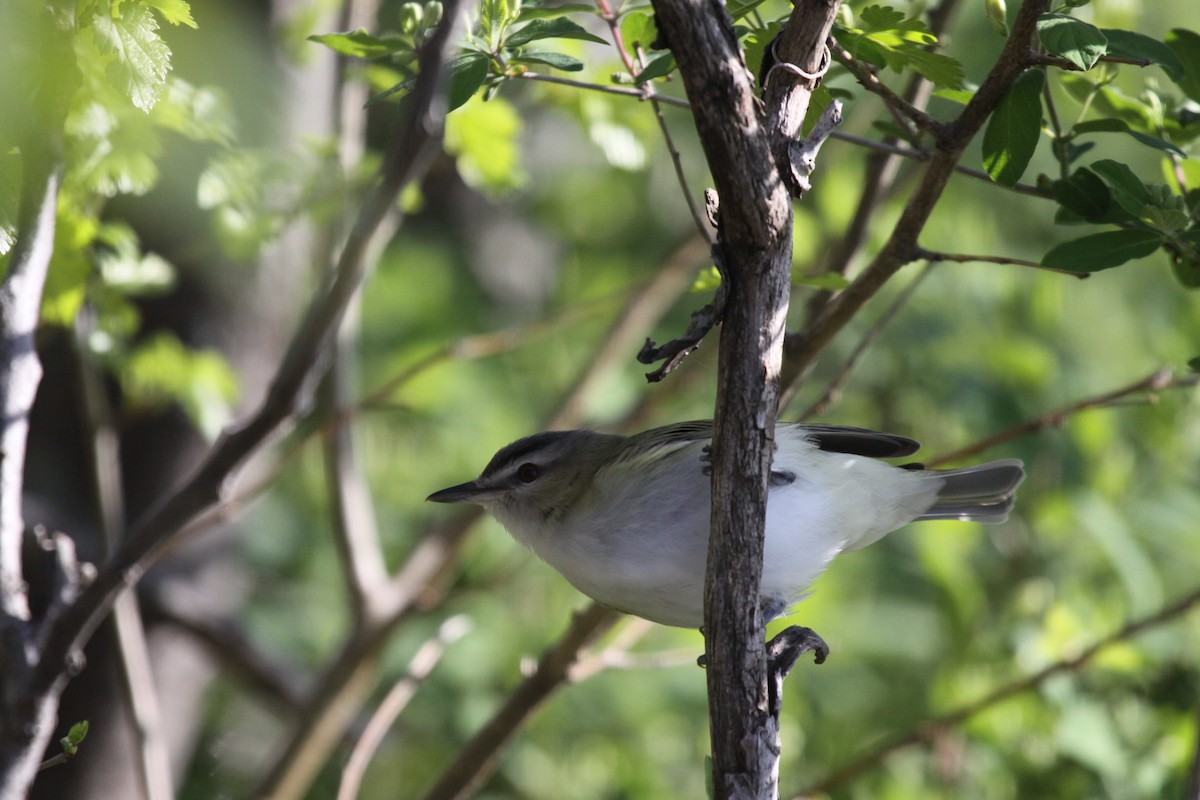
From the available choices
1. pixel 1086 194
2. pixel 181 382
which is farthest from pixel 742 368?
pixel 181 382

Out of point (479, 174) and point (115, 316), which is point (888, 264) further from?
point (115, 316)

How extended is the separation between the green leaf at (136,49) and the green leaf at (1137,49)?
152 cm

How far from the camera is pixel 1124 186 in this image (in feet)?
6.33

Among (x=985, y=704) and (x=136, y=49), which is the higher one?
(x=136, y=49)

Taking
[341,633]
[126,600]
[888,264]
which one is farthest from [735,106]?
[341,633]

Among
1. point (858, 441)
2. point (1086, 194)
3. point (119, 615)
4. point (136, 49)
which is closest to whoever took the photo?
point (136, 49)

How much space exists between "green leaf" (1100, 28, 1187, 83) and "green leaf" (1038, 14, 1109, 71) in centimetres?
17

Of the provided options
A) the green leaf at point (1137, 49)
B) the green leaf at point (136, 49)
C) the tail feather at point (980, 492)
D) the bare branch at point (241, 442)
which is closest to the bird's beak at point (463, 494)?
the bare branch at point (241, 442)

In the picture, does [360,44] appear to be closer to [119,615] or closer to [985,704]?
[119,615]

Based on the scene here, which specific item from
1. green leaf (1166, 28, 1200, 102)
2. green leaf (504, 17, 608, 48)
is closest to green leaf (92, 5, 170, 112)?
green leaf (504, 17, 608, 48)

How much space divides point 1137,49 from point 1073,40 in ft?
0.97

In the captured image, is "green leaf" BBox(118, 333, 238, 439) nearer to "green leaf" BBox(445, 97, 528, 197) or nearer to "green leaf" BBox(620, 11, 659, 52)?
"green leaf" BBox(445, 97, 528, 197)

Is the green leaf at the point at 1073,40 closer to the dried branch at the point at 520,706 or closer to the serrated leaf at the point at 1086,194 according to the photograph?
→ the serrated leaf at the point at 1086,194

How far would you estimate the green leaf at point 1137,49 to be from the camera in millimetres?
1882
